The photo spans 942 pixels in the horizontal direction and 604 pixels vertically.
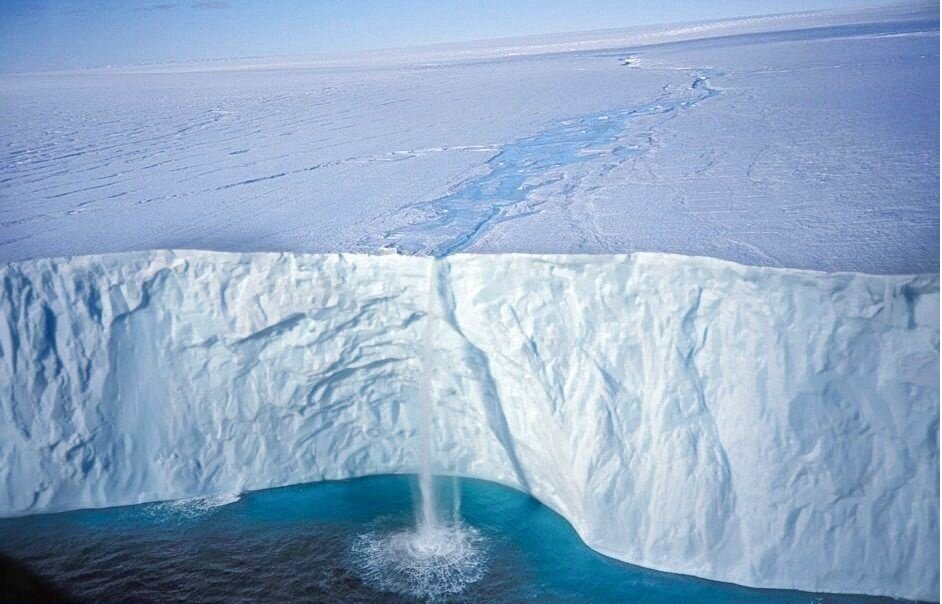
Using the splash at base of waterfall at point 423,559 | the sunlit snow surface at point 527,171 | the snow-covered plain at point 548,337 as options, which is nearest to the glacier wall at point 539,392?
the snow-covered plain at point 548,337

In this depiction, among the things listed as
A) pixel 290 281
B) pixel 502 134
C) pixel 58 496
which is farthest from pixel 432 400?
pixel 502 134

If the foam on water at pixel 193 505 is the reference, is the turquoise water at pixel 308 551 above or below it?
below

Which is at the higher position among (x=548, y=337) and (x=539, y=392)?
(x=548, y=337)

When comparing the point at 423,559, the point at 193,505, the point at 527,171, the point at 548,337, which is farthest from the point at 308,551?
the point at 527,171

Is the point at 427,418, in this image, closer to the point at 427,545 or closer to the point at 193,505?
the point at 427,545

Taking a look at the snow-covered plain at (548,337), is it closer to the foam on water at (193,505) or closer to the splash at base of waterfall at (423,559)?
the foam on water at (193,505)

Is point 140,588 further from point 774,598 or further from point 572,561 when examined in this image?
point 774,598
